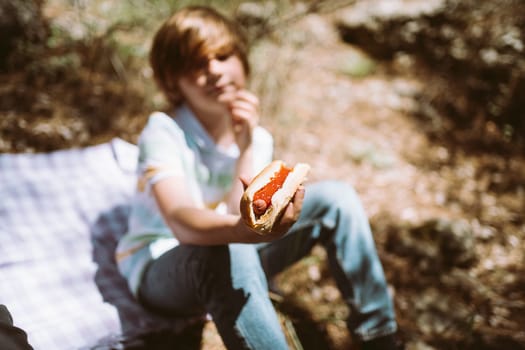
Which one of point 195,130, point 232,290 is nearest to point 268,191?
point 232,290

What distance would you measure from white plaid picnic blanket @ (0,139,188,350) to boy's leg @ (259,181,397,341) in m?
0.61

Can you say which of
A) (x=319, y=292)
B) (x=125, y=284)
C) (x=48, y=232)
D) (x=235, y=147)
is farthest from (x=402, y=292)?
(x=48, y=232)

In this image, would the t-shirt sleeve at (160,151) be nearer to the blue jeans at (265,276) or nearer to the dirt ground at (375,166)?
the blue jeans at (265,276)

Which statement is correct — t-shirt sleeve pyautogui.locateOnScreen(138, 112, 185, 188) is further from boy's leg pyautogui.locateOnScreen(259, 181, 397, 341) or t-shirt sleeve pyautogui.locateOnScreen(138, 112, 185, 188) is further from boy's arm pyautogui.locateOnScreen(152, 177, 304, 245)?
boy's leg pyautogui.locateOnScreen(259, 181, 397, 341)

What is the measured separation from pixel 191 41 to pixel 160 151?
0.40 meters

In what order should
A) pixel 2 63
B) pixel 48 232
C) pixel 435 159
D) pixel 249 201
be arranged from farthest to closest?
pixel 435 159, pixel 2 63, pixel 48 232, pixel 249 201

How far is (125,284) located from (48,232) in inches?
17.8

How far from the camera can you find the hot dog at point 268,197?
3.42 feet

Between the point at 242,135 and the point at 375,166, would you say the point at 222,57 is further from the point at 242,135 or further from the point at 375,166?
the point at 375,166

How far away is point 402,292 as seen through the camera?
2.19 m

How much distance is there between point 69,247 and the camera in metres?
1.74

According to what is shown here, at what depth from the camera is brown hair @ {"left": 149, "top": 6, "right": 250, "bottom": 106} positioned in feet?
4.75

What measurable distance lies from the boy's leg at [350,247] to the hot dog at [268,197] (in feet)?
1.32

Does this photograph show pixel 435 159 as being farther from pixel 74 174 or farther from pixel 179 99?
pixel 74 174
